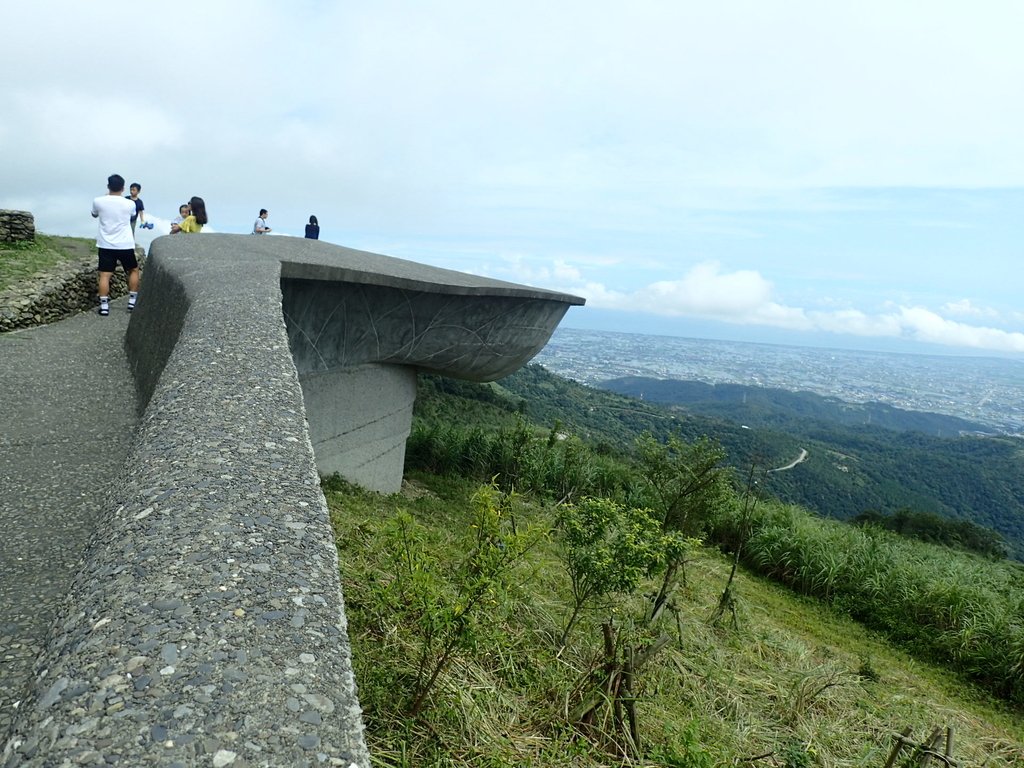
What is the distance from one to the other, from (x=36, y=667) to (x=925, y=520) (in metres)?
20.8

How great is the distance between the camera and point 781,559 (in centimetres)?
1095

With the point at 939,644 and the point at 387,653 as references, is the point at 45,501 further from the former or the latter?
the point at 939,644

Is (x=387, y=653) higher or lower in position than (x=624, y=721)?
higher

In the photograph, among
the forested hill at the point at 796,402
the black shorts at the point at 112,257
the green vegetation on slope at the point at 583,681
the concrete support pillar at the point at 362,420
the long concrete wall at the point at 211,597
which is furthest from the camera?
the forested hill at the point at 796,402

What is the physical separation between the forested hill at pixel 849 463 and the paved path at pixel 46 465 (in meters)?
23.4

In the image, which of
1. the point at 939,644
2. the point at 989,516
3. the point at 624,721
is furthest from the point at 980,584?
the point at 989,516

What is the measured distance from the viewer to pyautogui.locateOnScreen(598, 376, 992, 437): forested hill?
347 ft

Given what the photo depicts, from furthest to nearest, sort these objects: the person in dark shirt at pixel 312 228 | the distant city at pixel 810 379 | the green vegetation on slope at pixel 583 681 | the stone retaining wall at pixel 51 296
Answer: the distant city at pixel 810 379, the person in dark shirt at pixel 312 228, the stone retaining wall at pixel 51 296, the green vegetation on slope at pixel 583 681

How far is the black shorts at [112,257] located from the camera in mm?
8398

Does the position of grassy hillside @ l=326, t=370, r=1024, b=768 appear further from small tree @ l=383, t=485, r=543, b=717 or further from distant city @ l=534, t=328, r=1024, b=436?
distant city @ l=534, t=328, r=1024, b=436

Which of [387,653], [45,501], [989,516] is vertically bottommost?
[989,516]

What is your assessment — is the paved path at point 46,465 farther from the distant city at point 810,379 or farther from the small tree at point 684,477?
the distant city at point 810,379

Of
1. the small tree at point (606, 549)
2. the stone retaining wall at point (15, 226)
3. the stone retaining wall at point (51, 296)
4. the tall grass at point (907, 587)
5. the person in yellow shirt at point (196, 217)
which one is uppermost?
the person in yellow shirt at point (196, 217)

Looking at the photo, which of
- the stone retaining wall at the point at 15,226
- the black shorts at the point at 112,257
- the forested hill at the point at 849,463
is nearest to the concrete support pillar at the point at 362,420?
the black shorts at the point at 112,257
